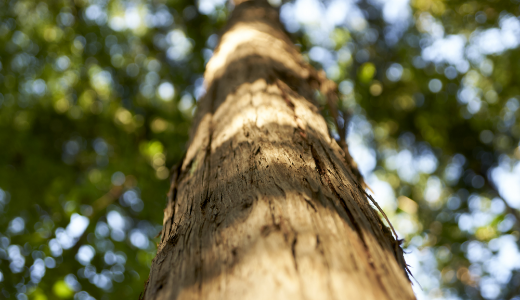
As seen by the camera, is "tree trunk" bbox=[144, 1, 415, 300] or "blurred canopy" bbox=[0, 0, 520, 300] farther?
"blurred canopy" bbox=[0, 0, 520, 300]

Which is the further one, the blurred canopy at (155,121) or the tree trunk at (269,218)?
the blurred canopy at (155,121)

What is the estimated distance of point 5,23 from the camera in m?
5.57

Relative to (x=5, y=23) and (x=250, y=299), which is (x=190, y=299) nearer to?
(x=250, y=299)

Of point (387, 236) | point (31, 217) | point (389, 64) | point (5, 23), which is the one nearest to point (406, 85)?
point (389, 64)

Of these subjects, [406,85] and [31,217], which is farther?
[406,85]

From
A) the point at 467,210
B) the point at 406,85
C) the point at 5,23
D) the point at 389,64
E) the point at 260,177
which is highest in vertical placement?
the point at 389,64

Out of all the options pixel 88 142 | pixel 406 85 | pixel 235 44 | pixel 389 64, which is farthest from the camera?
pixel 389 64

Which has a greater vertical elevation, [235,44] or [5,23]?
[5,23]

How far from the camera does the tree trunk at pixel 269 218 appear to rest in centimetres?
59

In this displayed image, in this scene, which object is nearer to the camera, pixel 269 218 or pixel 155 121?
pixel 269 218

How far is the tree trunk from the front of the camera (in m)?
0.59

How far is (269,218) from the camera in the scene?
73 cm

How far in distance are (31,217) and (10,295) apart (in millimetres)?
1388

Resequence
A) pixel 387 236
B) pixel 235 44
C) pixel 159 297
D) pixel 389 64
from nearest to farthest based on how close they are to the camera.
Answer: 1. pixel 159 297
2. pixel 387 236
3. pixel 235 44
4. pixel 389 64
